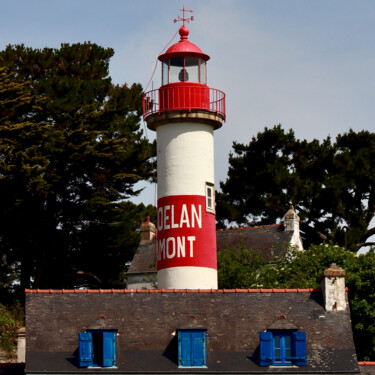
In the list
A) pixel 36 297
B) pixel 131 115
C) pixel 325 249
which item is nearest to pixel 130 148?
pixel 131 115

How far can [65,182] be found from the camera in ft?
187

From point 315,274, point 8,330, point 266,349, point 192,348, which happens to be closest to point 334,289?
point 266,349

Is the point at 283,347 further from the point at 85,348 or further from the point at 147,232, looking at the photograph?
the point at 147,232

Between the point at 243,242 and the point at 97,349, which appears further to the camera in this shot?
the point at 243,242

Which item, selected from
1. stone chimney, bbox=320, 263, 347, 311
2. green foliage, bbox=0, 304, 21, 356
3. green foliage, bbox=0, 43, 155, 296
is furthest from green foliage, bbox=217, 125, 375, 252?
stone chimney, bbox=320, 263, 347, 311

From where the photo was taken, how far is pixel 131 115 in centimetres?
6356

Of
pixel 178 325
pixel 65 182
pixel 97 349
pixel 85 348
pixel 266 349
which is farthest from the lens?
pixel 65 182

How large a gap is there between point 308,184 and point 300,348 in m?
34.4

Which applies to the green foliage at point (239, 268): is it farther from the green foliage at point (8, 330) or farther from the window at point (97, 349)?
the window at point (97, 349)

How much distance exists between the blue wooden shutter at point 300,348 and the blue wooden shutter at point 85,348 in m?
6.47

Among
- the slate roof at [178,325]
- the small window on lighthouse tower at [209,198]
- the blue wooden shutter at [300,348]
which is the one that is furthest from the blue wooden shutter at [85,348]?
the small window on lighthouse tower at [209,198]

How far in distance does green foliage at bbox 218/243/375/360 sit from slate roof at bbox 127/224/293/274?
1.68 metres

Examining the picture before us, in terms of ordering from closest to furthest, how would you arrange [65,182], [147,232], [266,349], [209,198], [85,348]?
[85,348] < [266,349] < [209,198] < [65,182] < [147,232]

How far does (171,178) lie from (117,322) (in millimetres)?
8323
